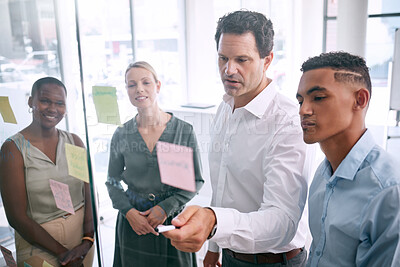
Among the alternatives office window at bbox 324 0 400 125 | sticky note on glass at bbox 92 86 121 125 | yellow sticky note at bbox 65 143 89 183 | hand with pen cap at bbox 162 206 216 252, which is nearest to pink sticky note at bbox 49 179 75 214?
yellow sticky note at bbox 65 143 89 183

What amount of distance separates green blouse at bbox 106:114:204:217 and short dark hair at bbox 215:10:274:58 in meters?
0.25

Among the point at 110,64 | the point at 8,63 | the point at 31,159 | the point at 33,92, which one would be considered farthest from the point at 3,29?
the point at 110,64

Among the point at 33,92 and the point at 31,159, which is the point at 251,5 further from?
the point at 31,159

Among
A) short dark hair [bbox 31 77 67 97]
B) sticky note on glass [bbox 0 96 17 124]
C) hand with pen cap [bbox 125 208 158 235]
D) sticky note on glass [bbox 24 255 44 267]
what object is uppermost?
short dark hair [bbox 31 77 67 97]

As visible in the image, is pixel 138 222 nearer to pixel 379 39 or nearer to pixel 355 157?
pixel 355 157

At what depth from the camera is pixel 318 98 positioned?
2.69ft

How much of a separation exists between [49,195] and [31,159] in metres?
0.12

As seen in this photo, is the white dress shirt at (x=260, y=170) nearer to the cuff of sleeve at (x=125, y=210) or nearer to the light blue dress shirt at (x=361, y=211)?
the light blue dress shirt at (x=361, y=211)

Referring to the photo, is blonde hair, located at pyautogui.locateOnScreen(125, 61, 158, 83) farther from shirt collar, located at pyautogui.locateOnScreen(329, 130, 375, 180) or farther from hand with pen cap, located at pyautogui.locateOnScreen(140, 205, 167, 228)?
shirt collar, located at pyautogui.locateOnScreen(329, 130, 375, 180)

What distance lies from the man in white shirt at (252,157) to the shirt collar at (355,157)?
15cm

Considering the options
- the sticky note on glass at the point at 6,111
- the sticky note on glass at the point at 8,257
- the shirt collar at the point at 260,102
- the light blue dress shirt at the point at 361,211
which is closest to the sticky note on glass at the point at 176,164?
the shirt collar at the point at 260,102

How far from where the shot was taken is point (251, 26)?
872 mm

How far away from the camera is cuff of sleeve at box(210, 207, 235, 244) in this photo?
850 mm

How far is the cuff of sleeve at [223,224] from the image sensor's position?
85cm
